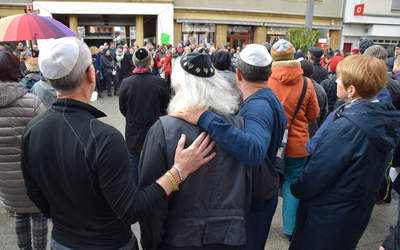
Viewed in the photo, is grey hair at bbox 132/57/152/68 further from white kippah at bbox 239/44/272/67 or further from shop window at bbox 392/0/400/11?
shop window at bbox 392/0/400/11

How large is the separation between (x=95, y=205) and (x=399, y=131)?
1924mm

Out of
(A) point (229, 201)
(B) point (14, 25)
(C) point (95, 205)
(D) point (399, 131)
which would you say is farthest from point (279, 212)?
(B) point (14, 25)

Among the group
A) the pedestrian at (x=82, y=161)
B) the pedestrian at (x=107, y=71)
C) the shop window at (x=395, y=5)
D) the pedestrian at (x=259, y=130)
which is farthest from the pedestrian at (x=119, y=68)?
the shop window at (x=395, y=5)

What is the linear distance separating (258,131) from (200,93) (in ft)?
1.36

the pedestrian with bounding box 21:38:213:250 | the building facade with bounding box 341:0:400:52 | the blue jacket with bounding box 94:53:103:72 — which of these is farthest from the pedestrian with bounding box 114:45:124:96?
the building facade with bounding box 341:0:400:52

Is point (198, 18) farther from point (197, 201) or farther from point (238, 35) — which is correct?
point (197, 201)

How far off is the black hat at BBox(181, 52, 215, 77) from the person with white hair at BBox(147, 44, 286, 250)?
0.56 ft

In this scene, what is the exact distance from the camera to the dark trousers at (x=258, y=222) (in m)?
2.09

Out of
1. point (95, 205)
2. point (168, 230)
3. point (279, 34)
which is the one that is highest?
point (279, 34)

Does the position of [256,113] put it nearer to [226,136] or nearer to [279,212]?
[226,136]

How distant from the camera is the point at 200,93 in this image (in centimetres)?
149

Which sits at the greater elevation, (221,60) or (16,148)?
(221,60)

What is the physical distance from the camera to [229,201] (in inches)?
60.2

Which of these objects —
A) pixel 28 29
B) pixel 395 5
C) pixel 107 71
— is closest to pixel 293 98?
pixel 28 29
